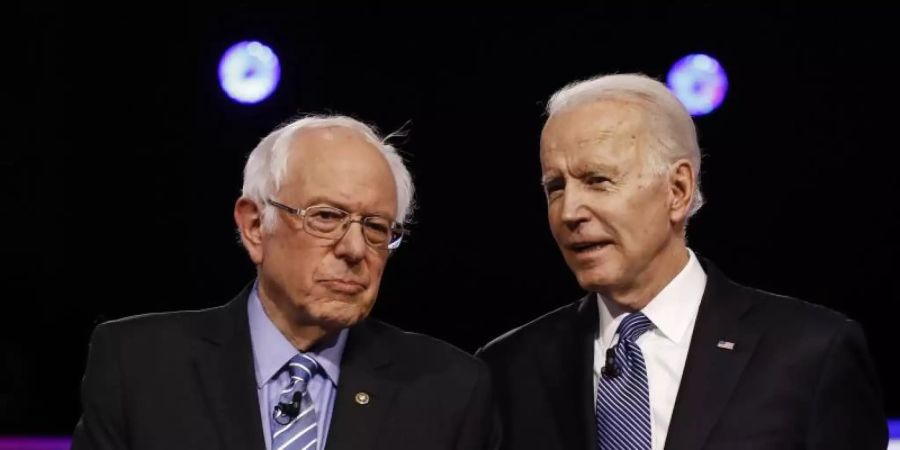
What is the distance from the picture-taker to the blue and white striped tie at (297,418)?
3145 mm

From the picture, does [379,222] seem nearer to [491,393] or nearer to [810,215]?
[491,393]

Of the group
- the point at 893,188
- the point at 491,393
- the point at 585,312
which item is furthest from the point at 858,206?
the point at 491,393

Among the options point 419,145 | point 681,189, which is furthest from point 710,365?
point 419,145

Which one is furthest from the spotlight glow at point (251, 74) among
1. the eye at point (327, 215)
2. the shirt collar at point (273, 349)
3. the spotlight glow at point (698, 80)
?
the eye at point (327, 215)

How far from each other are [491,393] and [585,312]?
40 centimetres

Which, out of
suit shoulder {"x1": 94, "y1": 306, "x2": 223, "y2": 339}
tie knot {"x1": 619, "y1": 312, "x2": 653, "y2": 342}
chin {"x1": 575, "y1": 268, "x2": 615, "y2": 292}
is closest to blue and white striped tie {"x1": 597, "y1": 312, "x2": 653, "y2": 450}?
tie knot {"x1": 619, "y1": 312, "x2": 653, "y2": 342}

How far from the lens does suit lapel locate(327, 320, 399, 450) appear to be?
319 cm

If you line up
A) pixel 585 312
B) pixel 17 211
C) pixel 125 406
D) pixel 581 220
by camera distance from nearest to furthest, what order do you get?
pixel 125 406, pixel 581 220, pixel 585 312, pixel 17 211

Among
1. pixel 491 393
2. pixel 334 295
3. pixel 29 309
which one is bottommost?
pixel 29 309

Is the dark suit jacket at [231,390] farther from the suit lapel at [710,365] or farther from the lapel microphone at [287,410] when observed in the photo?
the suit lapel at [710,365]

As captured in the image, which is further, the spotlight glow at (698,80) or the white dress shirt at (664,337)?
the spotlight glow at (698,80)

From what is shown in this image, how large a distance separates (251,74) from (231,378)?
2.59 meters

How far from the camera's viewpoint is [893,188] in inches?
222

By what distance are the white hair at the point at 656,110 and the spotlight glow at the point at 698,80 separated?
2019mm
